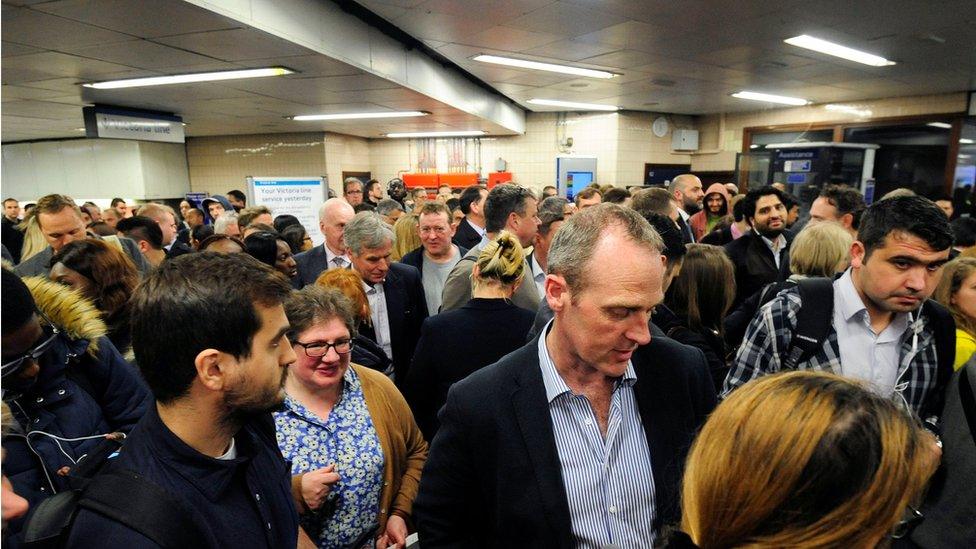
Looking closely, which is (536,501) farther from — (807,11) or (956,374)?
(807,11)

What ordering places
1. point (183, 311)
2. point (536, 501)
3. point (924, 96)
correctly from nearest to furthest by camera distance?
point (183, 311)
point (536, 501)
point (924, 96)

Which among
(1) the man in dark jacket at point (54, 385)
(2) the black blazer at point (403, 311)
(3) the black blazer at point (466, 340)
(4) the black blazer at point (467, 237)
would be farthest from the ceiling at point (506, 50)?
→ (3) the black blazer at point (466, 340)

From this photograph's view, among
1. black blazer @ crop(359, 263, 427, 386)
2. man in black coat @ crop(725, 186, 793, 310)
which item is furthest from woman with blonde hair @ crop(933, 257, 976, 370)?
black blazer @ crop(359, 263, 427, 386)

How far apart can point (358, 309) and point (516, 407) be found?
1.44 m

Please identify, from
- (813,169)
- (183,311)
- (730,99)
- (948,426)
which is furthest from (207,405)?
(730,99)

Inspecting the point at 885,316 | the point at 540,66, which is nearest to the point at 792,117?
the point at 540,66

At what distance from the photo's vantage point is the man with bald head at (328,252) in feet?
12.8

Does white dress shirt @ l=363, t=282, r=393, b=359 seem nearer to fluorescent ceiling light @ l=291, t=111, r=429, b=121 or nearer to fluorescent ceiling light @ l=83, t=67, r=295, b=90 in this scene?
fluorescent ceiling light @ l=83, t=67, r=295, b=90

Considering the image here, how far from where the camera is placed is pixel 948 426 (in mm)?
1786

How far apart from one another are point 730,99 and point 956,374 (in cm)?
919

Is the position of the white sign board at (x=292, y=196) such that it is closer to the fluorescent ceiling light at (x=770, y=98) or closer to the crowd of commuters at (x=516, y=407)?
the crowd of commuters at (x=516, y=407)

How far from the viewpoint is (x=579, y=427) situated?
1.36 metres

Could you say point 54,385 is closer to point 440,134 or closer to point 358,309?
point 358,309

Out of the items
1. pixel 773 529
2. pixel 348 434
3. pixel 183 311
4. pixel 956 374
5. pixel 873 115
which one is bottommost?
pixel 348 434
